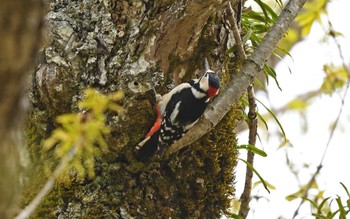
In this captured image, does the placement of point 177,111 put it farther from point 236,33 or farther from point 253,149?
point 236,33

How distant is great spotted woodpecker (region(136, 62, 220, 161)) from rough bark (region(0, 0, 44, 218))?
1671 millimetres

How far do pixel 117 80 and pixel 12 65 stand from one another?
5.65 ft

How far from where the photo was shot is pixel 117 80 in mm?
2732

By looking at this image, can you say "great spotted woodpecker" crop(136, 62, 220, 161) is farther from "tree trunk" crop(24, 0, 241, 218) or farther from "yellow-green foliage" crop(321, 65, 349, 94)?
"yellow-green foliage" crop(321, 65, 349, 94)

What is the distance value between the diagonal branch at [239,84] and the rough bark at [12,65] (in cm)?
175

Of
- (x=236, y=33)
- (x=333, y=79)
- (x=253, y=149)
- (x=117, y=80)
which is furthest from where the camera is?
(x=333, y=79)

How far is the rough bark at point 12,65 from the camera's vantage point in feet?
3.28

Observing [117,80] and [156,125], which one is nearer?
[117,80]

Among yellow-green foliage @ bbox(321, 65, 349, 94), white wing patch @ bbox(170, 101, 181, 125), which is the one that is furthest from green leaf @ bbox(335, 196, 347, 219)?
yellow-green foliage @ bbox(321, 65, 349, 94)

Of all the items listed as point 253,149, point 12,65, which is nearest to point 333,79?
point 253,149

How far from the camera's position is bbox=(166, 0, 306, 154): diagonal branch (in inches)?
109

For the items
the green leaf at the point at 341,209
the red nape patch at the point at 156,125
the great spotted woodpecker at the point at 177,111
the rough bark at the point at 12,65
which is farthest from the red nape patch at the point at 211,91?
the rough bark at the point at 12,65

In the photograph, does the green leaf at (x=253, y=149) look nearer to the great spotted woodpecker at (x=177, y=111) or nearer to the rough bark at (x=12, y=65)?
the great spotted woodpecker at (x=177, y=111)

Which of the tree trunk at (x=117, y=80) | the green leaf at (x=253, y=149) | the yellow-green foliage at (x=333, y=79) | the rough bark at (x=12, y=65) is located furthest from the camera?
the yellow-green foliage at (x=333, y=79)
